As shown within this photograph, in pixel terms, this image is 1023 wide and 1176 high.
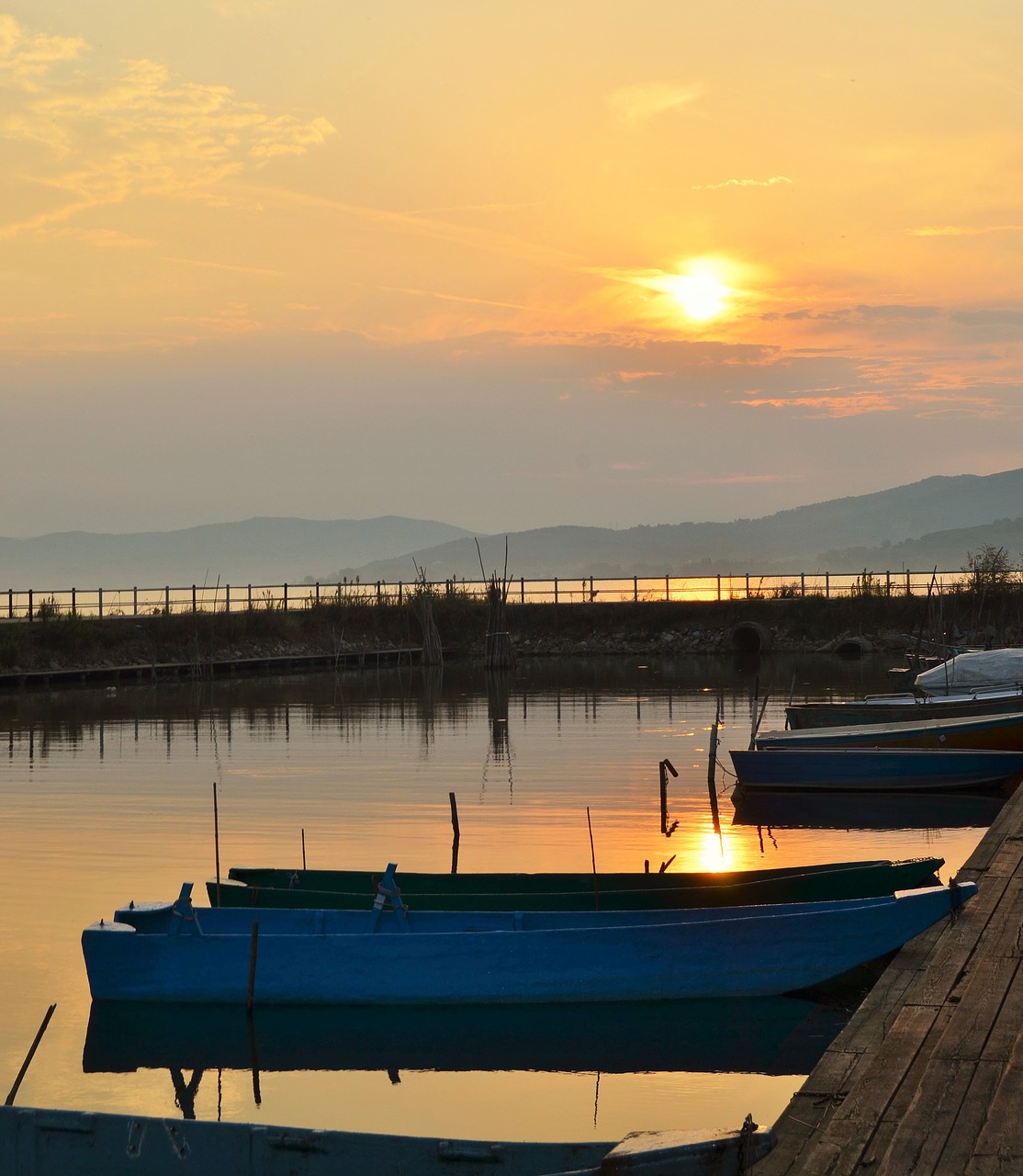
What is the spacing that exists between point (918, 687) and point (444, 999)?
2054 centimetres

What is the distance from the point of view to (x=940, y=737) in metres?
24.9

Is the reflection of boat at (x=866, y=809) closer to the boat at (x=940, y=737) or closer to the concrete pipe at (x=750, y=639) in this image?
the boat at (x=940, y=737)

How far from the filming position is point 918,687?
100ft

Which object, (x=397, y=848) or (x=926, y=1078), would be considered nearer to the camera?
(x=926, y=1078)

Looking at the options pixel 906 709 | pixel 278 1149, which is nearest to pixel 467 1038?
pixel 278 1149

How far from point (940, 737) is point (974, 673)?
6.25 m

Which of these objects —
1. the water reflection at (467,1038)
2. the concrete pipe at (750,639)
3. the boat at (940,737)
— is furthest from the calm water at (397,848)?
the concrete pipe at (750,639)

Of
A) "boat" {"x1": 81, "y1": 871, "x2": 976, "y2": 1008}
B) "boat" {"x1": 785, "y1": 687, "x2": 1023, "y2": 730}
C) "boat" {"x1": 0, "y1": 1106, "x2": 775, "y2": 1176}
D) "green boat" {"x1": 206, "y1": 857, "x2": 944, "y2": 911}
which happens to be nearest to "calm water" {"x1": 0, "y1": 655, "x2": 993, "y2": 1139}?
"boat" {"x1": 81, "y1": 871, "x2": 976, "y2": 1008}

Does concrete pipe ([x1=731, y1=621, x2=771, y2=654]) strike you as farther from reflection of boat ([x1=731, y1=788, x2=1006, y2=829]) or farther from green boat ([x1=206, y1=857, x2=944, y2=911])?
green boat ([x1=206, y1=857, x2=944, y2=911])

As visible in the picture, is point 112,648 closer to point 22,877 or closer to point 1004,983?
point 22,877

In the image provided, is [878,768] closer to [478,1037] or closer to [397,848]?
[397,848]

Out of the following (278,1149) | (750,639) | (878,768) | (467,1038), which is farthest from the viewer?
(750,639)

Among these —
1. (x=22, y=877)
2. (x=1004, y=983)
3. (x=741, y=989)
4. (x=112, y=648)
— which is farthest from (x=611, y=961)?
(x=112, y=648)

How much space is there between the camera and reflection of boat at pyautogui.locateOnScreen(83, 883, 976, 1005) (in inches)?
477
